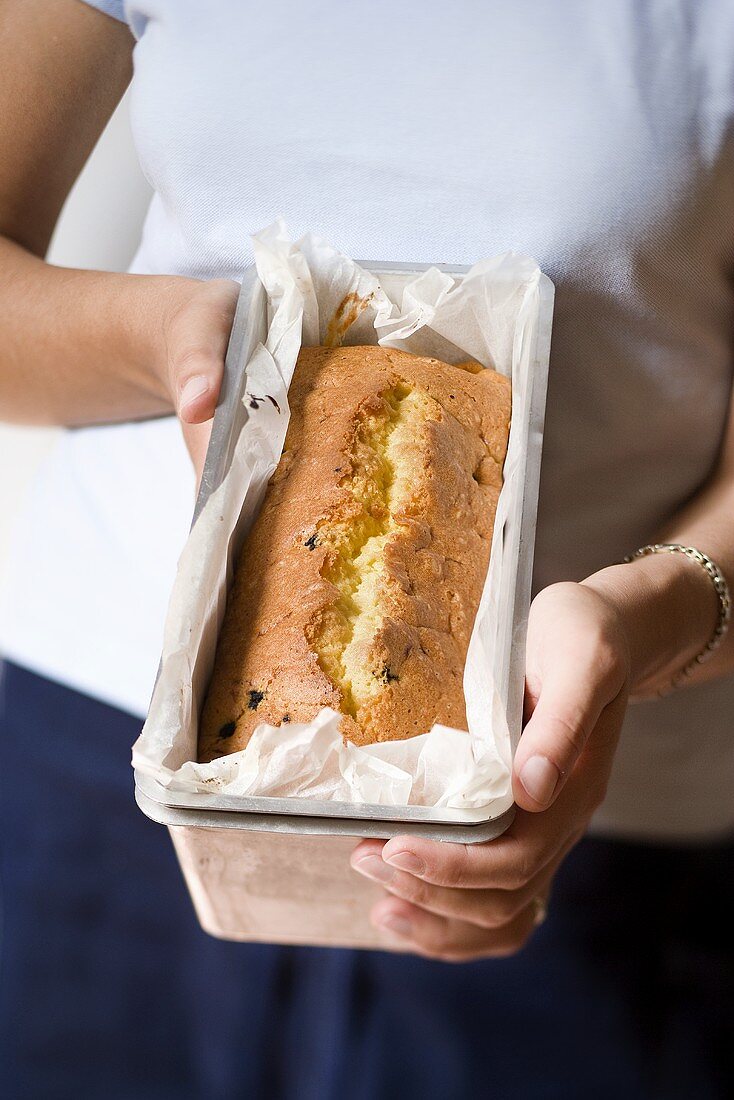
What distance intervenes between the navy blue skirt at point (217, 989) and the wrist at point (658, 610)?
385 millimetres

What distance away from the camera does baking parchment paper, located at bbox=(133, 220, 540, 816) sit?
1.99ft

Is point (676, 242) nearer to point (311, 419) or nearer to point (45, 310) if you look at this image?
point (311, 419)

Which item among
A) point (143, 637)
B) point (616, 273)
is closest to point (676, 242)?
point (616, 273)

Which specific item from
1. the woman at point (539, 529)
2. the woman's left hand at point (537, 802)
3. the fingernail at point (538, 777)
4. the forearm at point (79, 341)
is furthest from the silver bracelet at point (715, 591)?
the forearm at point (79, 341)

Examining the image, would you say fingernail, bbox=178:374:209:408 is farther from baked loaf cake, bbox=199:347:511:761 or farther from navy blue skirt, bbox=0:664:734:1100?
navy blue skirt, bbox=0:664:734:1100

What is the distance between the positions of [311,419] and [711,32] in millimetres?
411

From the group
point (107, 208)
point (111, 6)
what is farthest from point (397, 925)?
point (107, 208)

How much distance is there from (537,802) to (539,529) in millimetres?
362

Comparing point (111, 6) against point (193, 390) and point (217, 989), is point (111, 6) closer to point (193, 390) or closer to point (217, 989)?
point (193, 390)

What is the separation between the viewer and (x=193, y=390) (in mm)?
749

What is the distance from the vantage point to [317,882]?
72 cm

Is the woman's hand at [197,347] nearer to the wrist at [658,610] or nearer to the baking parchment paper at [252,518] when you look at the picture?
the baking parchment paper at [252,518]

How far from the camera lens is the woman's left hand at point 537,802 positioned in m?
0.61

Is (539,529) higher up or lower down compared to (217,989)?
higher up
